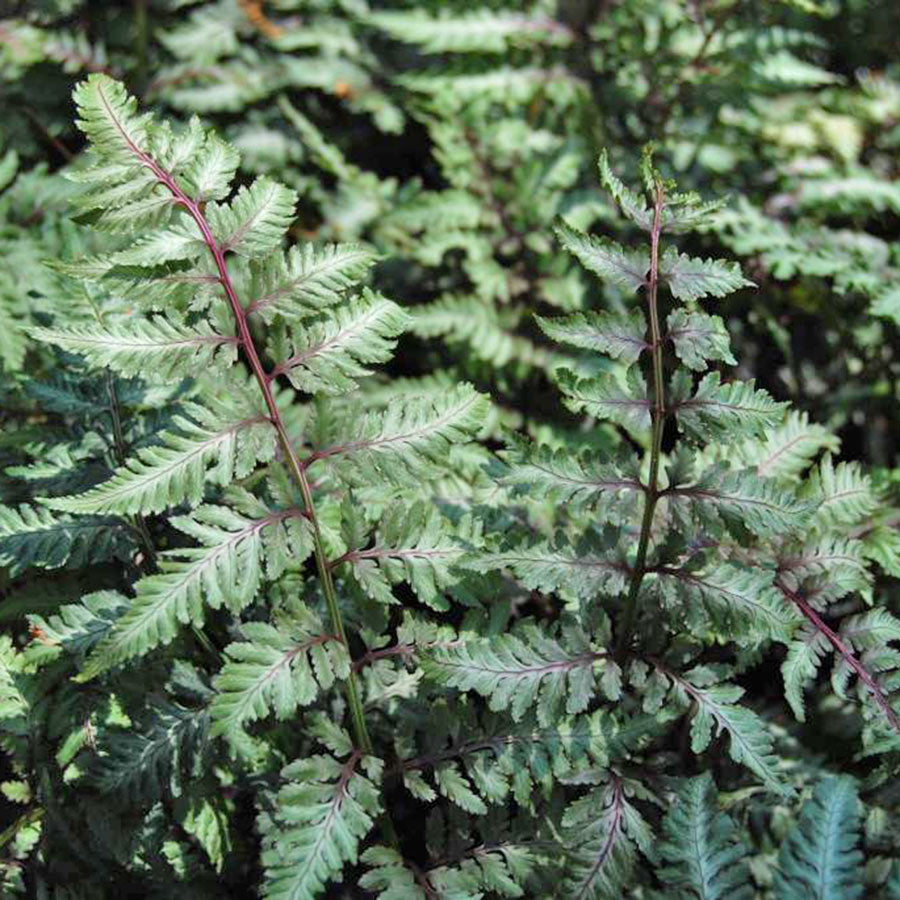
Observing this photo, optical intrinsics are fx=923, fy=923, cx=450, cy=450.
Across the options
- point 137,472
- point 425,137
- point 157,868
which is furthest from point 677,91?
point 157,868

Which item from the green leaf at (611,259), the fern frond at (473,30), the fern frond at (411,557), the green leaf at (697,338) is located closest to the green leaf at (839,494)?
the green leaf at (697,338)

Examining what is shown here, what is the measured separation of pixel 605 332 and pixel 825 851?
3.48ft

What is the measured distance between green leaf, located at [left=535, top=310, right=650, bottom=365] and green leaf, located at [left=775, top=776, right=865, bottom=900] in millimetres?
935

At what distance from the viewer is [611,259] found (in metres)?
1.80

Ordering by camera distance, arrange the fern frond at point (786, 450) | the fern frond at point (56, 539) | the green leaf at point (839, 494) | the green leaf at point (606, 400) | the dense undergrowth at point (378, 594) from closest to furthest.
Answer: the dense undergrowth at point (378, 594) < the green leaf at point (606, 400) < the fern frond at point (56, 539) < the green leaf at point (839, 494) < the fern frond at point (786, 450)

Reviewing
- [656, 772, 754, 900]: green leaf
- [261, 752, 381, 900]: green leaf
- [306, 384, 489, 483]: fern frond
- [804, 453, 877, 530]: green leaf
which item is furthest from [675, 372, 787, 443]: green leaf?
[261, 752, 381, 900]: green leaf

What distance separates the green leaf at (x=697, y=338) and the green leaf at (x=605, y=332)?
0.20ft

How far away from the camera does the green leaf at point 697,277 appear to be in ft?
5.70

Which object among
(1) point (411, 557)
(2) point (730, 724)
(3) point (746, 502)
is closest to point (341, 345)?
(1) point (411, 557)

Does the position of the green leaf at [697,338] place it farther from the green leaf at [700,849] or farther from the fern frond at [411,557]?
the green leaf at [700,849]

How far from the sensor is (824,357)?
3.43m

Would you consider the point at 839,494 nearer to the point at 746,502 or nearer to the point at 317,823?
the point at 746,502

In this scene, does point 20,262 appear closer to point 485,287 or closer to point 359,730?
point 485,287

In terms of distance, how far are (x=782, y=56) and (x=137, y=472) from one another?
3.10 m
